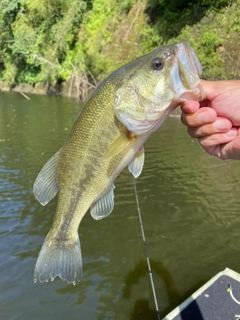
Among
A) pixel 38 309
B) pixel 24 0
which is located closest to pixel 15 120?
pixel 38 309

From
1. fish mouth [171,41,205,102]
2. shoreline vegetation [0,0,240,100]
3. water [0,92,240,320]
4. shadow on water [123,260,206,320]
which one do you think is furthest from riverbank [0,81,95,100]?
fish mouth [171,41,205,102]

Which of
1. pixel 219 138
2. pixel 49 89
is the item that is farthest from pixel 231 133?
pixel 49 89

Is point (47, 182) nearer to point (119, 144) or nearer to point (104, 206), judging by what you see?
point (104, 206)

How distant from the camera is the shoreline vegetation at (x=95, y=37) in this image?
62.8 ft

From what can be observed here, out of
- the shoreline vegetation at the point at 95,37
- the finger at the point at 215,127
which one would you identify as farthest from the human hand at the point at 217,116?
the shoreline vegetation at the point at 95,37

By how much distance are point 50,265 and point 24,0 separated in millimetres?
43316

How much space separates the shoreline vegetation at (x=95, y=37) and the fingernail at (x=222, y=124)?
1623cm

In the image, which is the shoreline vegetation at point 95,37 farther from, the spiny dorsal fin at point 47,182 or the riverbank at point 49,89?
the spiny dorsal fin at point 47,182

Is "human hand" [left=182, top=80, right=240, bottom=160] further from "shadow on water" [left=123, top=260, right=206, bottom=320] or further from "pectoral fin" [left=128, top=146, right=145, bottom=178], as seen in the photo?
"shadow on water" [left=123, top=260, right=206, bottom=320]

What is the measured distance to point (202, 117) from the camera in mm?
2361

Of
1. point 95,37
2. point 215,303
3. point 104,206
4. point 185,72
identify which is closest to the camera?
point 185,72

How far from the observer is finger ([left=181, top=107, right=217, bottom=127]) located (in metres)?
2.34

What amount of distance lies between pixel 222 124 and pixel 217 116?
0.07m

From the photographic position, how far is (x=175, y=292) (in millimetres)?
5707
